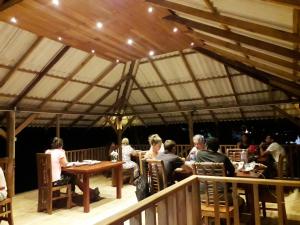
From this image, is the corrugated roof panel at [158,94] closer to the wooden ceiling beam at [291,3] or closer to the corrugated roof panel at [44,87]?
the corrugated roof panel at [44,87]

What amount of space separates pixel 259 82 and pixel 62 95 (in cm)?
618

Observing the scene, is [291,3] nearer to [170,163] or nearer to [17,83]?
[170,163]

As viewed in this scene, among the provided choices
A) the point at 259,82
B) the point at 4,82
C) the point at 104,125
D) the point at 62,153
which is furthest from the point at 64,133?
the point at 259,82

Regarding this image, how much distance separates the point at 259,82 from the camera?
8109mm

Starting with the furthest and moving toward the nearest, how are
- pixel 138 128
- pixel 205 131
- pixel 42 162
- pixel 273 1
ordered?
pixel 138 128 → pixel 205 131 → pixel 42 162 → pixel 273 1

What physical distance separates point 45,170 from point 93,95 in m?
4.26

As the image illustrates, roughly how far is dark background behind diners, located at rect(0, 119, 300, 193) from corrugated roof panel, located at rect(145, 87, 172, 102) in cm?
281

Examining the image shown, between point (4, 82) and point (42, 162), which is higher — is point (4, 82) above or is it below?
above

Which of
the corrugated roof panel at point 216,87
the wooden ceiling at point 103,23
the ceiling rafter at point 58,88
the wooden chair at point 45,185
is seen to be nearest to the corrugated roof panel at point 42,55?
the ceiling rafter at point 58,88

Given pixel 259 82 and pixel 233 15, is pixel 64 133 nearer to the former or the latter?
pixel 259 82

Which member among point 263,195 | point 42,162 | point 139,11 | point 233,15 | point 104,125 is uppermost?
point 139,11

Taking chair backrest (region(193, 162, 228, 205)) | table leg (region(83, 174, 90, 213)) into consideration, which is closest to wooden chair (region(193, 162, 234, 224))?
chair backrest (region(193, 162, 228, 205))

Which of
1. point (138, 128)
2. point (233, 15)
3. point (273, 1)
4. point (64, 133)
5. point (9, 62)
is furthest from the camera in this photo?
point (138, 128)

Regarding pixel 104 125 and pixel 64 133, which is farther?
pixel 104 125
